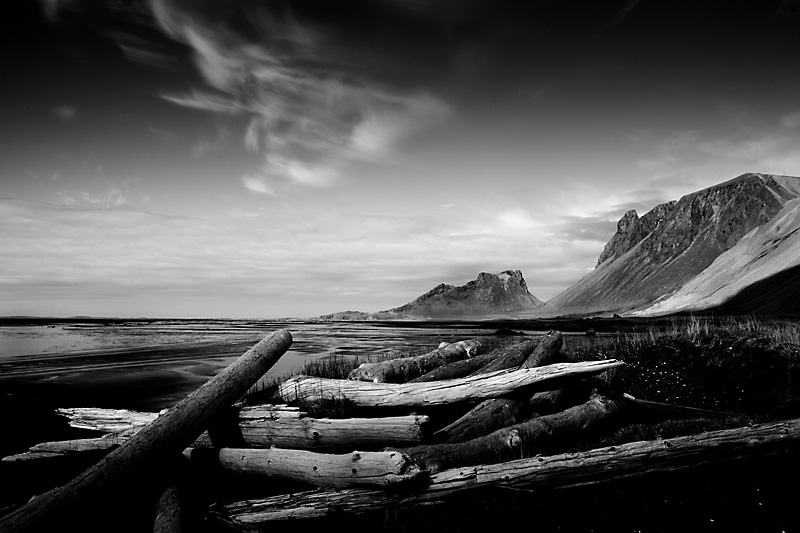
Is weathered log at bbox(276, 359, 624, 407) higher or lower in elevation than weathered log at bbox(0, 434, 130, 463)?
higher

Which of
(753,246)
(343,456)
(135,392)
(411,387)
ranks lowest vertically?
(135,392)

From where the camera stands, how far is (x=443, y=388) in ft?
25.2

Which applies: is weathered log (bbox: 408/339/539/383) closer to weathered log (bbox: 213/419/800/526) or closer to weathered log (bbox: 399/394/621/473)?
weathered log (bbox: 399/394/621/473)

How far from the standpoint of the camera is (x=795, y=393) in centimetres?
1076

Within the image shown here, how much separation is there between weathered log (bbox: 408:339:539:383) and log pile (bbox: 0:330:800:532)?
2.53 feet

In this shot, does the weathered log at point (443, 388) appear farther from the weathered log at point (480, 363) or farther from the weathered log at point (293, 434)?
the weathered log at point (480, 363)

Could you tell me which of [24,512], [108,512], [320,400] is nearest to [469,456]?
[320,400]

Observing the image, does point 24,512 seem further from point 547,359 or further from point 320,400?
point 547,359

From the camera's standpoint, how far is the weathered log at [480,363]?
33.2 ft

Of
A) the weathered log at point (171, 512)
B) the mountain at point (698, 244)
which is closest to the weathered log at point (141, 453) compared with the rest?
the weathered log at point (171, 512)

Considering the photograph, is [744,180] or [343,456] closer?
[343,456]

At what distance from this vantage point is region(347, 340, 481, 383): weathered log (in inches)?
443

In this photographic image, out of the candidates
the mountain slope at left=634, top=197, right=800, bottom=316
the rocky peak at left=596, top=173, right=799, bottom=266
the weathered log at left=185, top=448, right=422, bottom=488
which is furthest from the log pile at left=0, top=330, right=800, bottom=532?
the rocky peak at left=596, top=173, right=799, bottom=266

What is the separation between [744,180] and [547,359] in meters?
240
